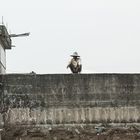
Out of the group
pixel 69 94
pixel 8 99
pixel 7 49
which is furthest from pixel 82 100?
pixel 7 49

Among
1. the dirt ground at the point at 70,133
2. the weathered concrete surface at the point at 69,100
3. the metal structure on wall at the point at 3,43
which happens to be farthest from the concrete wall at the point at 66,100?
the metal structure on wall at the point at 3,43

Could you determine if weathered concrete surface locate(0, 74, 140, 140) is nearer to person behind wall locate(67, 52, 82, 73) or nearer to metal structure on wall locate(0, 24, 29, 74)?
person behind wall locate(67, 52, 82, 73)

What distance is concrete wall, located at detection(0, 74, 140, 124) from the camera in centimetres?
1369

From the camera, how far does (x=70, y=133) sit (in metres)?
13.2

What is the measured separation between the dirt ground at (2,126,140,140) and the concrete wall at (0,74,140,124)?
345mm

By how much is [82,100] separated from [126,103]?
122 cm

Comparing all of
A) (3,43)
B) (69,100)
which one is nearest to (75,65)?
(69,100)

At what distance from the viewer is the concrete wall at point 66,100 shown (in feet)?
44.9

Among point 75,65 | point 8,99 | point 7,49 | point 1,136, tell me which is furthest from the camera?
point 7,49

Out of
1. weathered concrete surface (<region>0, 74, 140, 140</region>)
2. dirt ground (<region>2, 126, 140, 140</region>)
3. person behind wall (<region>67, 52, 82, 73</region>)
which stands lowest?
dirt ground (<region>2, 126, 140, 140</region>)

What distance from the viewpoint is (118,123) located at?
45.2ft

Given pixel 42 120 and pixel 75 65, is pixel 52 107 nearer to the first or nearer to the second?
pixel 42 120

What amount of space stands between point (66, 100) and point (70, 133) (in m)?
1.05

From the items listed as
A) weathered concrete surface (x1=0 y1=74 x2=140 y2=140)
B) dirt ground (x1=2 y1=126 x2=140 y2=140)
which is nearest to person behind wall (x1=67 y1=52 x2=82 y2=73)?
weathered concrete surface (x1=0 y1=74 x2=140 y2=140)
